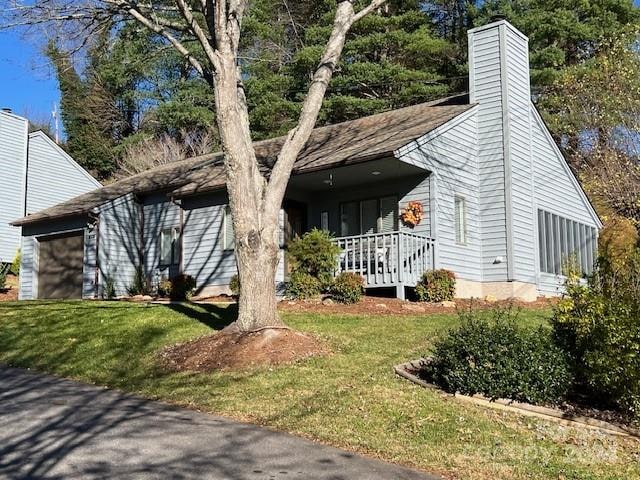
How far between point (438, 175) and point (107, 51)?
8.25 metres

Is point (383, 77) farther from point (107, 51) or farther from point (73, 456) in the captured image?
point (73, 456)

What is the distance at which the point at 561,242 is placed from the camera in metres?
20.5

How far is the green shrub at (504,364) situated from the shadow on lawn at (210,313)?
16.5ft

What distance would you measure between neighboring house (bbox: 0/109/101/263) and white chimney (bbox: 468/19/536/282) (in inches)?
782

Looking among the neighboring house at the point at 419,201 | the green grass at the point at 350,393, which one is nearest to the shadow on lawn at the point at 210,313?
the green grass at the point at 350,393

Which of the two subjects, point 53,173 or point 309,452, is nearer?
point 309,452

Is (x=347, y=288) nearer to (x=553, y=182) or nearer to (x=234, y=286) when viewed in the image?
(x=234, y=286)

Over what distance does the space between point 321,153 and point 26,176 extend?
56.9 ft

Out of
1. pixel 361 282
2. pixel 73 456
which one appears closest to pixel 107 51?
pixel 361 282

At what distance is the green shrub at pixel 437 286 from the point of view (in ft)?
51.1

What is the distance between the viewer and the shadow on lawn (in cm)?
1264

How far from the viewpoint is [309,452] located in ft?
20.2

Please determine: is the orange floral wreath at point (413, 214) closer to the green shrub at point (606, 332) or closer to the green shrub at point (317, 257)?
the green shrub at point (317, 257)

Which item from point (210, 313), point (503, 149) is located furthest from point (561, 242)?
point (210, 313)
